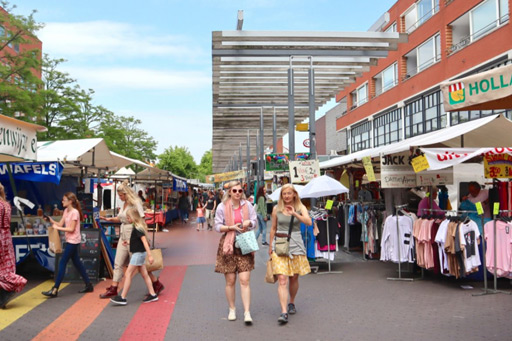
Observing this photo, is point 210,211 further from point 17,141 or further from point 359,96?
point 359,96

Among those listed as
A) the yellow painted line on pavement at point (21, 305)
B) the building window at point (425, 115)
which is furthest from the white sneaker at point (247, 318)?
the building window at point (425, 115)

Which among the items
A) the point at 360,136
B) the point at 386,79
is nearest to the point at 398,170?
the point at 386,79

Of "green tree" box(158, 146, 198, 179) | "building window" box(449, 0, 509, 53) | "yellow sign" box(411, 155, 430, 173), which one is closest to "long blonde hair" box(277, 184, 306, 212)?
"yellow sign" box(411, 155, 430, 173)

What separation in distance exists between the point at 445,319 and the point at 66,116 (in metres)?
30.2

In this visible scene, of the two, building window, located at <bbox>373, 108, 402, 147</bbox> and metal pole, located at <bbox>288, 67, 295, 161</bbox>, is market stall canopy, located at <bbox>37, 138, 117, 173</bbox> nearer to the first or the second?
metal pole, located at <bbox>288, 67, 295, 161</bbox>

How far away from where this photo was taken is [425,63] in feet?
90.1

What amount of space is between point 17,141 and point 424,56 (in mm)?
25244

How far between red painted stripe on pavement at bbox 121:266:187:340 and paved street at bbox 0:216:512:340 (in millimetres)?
12

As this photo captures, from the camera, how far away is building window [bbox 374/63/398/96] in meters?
31.7

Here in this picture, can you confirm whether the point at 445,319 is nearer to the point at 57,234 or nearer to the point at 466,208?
the point at 466,208

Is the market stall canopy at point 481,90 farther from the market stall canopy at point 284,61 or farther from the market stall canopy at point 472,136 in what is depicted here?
the market stall canopy at point 284,61

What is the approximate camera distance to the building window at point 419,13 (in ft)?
88.2

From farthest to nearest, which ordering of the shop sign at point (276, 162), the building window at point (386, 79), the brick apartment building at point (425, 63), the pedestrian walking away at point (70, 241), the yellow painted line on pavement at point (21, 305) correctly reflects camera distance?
the building window at point (386, 79) < the brick apartment building at point (425, 63) < the shop sign at point (276, 162) < the pedestrian walking away at point (70, 241) < the yellow painted line on pavement at point (21, 305)

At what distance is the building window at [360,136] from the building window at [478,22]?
12.3 metres
